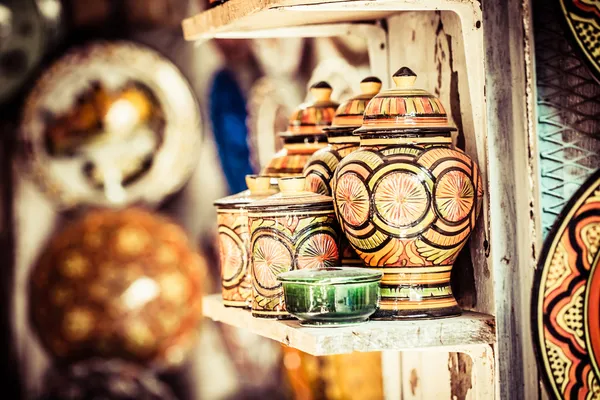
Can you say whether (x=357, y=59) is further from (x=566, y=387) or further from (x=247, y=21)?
(x=566, y=387)

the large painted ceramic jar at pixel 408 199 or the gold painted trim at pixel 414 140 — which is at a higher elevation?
the gold painted trim at pixel 414 140

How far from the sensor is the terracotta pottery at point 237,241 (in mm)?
1766

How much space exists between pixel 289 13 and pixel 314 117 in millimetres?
252

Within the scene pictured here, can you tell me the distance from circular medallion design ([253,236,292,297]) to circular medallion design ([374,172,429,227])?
19 centimetres

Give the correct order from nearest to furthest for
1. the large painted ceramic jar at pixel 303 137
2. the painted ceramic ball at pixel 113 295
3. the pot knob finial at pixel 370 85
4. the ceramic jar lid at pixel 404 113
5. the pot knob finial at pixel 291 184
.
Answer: the ceramic jar lid at pixel 404 113, the pot knob finial at pixel 291 184, the pot knob finial at pixel 370 85, the large painted ceramic jar at pixel 303 137, the painted ceramic ball at pixel 113 295

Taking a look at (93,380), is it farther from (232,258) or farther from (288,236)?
(288,236)

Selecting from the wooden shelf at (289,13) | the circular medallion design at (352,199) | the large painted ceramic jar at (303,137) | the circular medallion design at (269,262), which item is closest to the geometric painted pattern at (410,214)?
the circular medallion design at (352,199)

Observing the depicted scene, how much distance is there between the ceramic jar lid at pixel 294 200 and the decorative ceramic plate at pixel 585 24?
0.45m

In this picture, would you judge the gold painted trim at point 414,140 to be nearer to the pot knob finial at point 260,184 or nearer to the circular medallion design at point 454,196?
the circular medallion design at point 454,196

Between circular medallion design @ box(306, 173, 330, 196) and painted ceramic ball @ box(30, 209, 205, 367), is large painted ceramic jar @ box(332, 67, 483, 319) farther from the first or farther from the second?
painted ceramic ball @ box(30, 209, 205, 367)

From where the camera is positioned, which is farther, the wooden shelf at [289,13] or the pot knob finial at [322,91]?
the pot knob finial at [322,91]

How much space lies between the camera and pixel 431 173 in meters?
1.47

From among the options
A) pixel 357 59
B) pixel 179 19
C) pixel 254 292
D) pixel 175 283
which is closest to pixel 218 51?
pixel 179 19

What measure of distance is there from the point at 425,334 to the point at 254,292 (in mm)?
315
